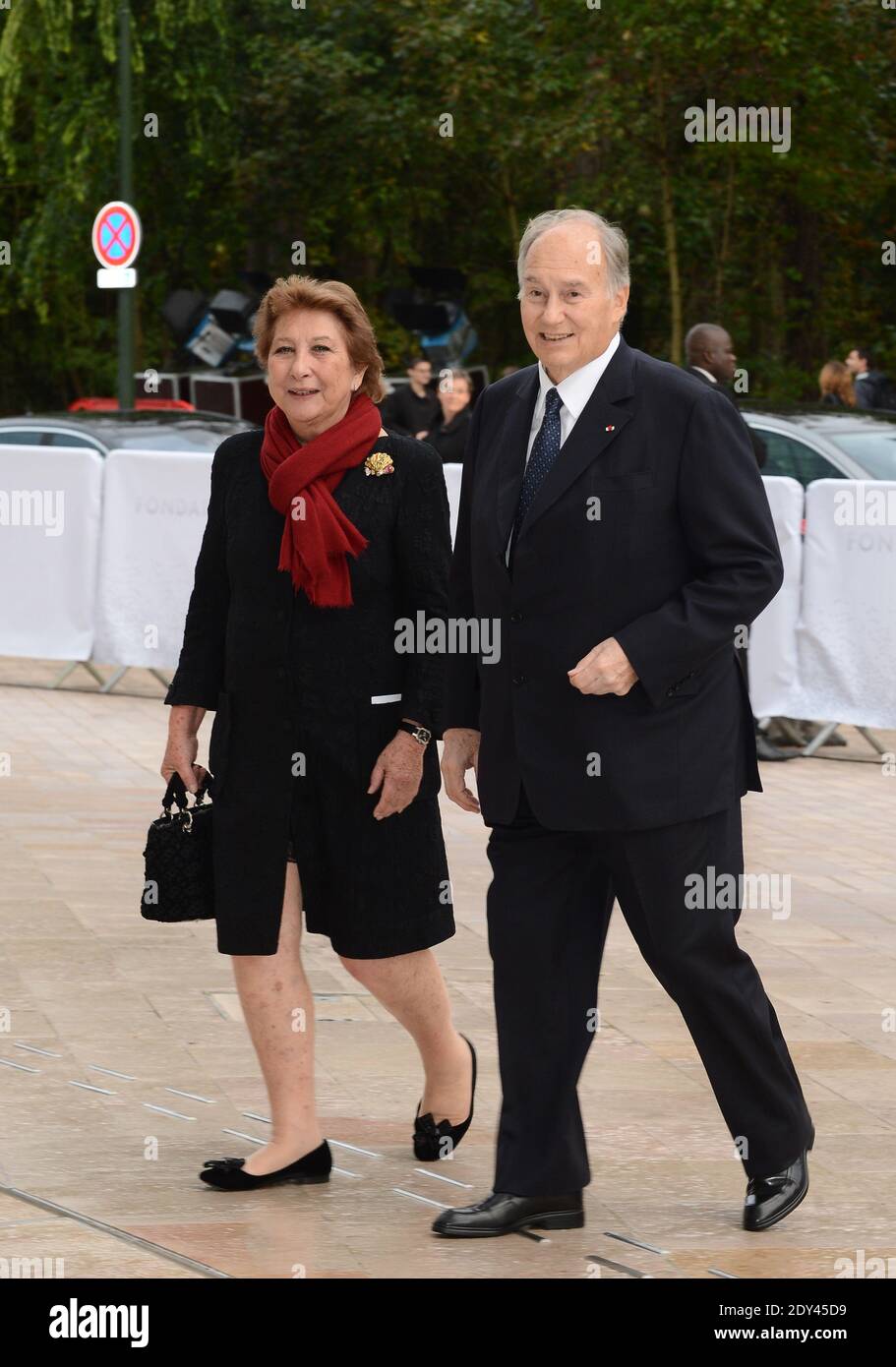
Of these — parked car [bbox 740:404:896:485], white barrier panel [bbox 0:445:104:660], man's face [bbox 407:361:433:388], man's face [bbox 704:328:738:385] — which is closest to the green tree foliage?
man's face [bbox 407:361:433:388]

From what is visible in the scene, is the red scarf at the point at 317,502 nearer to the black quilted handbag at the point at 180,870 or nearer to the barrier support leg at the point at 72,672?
the black quilted handbag at the point at 180,870

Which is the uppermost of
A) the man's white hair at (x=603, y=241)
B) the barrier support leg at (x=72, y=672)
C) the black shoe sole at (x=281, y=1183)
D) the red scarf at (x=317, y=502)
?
the man's white hair at (x=603, y=241)

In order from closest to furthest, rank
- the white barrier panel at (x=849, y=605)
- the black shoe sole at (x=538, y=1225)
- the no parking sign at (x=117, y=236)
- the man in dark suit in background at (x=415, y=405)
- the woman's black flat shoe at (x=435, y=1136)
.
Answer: the black shoe sole at (x=538, y=1225) < the woman's black flat shoe at (x=435, y=1136) < the white barrier panel at (x=849, y=605) < the man in dark suit in background at (x=415, y=405) < the no parking sign at (x=117, y=236)

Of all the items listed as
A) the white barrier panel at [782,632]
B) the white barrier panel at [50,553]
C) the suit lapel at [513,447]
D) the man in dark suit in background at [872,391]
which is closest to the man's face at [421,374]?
the man in dark suit in background at [872,391]

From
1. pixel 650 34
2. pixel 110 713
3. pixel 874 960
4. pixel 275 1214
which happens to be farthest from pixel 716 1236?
pixel 650 34

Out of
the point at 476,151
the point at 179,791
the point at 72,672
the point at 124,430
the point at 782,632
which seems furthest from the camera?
the point at 476,151

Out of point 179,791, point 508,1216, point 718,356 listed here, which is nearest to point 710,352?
point 718,356

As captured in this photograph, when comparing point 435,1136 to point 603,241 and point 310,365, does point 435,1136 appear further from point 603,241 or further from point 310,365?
point 603,241

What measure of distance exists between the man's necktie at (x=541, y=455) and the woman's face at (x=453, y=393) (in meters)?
11.3

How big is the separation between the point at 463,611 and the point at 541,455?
40 centimetres

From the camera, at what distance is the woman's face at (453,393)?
1611 centimetres

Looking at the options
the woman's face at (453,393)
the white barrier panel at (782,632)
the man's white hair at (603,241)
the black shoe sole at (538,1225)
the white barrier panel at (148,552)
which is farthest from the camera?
the woman's face at (453,393)

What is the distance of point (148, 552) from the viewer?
14.7m
